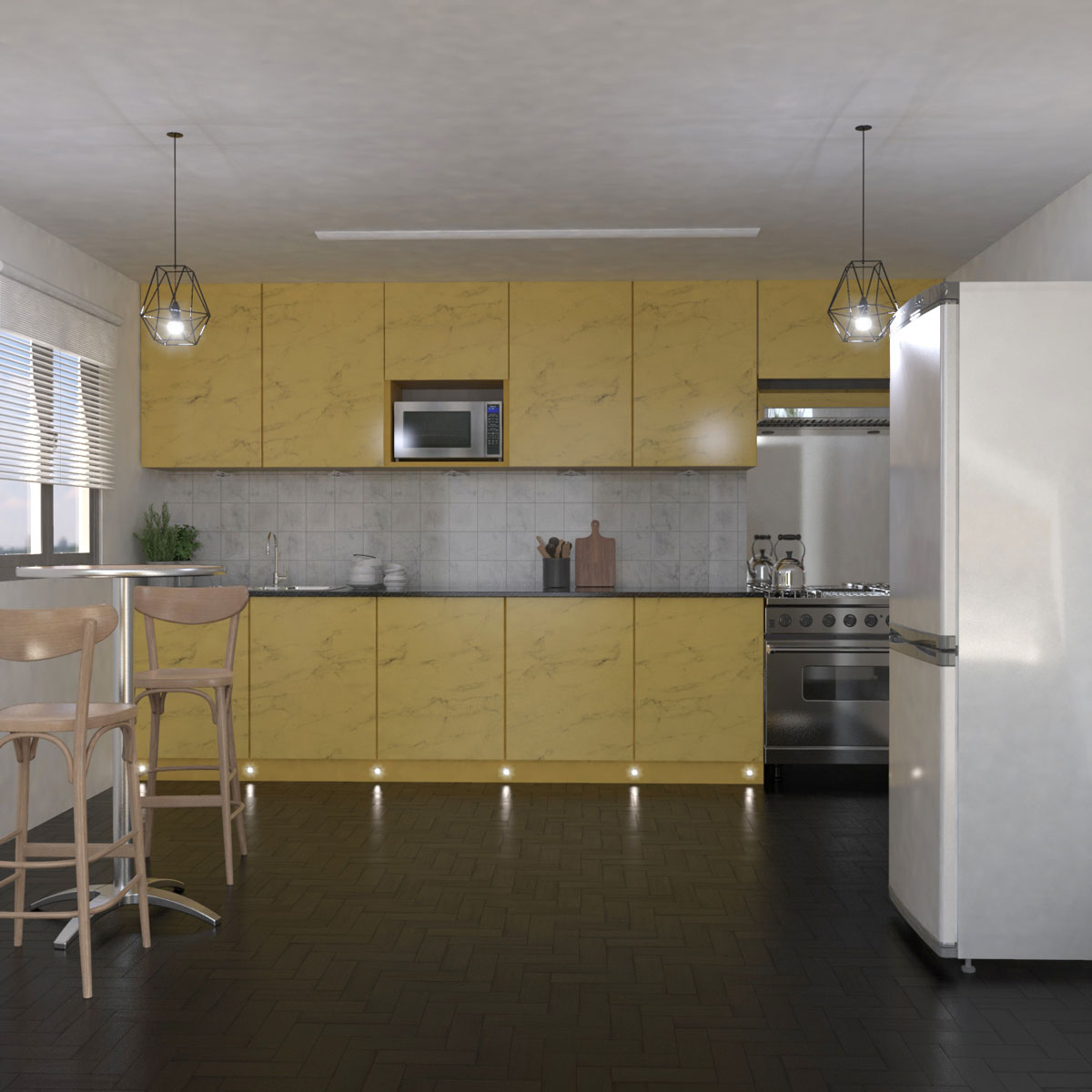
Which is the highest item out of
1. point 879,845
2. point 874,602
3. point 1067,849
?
point 874,602

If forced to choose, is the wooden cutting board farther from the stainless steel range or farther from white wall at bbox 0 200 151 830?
white wall at bbox 0 200 151 830

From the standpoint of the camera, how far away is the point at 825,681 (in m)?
5.44

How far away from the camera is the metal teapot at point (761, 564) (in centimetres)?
596

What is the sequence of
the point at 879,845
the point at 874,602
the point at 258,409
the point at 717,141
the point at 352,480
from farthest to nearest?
the point at 352,480
the point at 258,409
the point at 874,602
the point at 879,845
the point at 717,141

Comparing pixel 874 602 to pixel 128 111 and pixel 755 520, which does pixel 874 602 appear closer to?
pixel 755 520

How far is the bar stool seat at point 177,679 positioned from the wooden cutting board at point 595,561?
8.22ft

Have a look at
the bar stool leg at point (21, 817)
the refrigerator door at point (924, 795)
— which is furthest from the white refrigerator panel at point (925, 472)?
the bar stool leg at point (21, 817)

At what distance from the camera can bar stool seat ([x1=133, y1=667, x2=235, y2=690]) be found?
3.77m

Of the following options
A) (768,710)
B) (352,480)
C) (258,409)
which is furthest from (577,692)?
(258,409)

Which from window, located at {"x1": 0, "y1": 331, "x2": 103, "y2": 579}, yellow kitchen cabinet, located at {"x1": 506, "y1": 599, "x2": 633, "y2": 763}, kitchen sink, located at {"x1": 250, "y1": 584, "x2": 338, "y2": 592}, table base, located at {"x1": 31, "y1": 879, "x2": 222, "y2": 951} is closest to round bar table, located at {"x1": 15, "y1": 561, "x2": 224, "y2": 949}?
table base, located at {"x1": 31, "y1": 879, "x2": 222, "y2": 951}

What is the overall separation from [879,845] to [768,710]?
1162mm

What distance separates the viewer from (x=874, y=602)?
17.7 feet

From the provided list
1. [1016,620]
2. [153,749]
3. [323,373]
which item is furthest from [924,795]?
[323,373]

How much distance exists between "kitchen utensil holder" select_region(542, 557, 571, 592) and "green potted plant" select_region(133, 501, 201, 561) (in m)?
2.00
